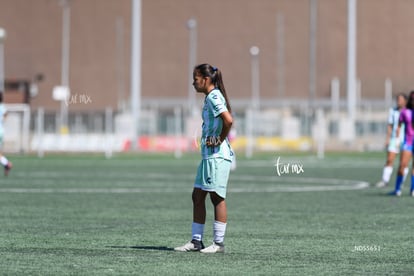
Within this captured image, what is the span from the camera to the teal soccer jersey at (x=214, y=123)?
13.0 m

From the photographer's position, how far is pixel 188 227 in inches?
672

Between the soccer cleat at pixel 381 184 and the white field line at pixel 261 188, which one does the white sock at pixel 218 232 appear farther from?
the soccer cleat at pixel 381 184

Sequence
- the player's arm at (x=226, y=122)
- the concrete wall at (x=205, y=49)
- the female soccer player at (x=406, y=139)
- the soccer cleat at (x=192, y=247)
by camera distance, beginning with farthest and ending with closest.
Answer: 1. the concrete wall at (x=205, y=49)
2. the female soccer player at (x=406, y=139)
3. the soccer cleat at (x=192, y=247)
4. the player's arm at (x=226, y=122)

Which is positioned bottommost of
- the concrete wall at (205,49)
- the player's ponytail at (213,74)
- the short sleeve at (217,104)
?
the short sleeve at (217,104)

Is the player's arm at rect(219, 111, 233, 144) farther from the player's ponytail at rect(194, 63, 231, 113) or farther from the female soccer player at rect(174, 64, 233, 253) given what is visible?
the player's ponytail at rect(194, 63, 231, 113)

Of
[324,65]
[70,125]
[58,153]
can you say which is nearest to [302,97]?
[324,65]

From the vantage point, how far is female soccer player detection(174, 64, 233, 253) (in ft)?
42.9

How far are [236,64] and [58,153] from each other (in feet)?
115

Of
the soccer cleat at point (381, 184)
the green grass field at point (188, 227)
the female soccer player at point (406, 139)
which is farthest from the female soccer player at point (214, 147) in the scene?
the soccer cleat at point (381, 184)

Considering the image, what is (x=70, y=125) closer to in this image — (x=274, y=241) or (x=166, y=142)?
(x=166, y=142)

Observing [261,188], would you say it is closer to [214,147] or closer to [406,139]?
[406,139]

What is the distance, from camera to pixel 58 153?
58.4 metres

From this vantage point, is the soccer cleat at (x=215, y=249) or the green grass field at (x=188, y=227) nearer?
the green grass field at (x=188, y=227)

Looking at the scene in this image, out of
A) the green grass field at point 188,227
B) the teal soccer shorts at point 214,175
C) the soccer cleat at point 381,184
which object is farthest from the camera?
the soccer cleat at point 381,184
